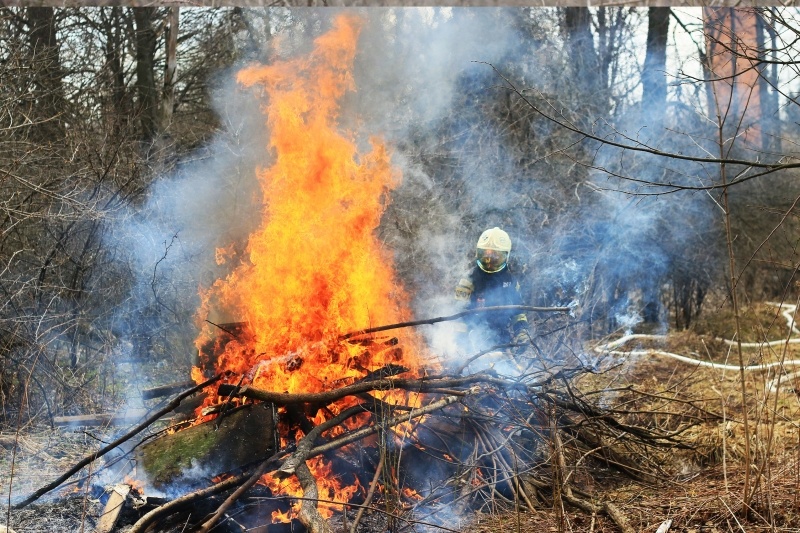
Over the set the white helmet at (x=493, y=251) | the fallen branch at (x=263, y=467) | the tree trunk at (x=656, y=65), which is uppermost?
the tree trunk at (x=656, y=65)

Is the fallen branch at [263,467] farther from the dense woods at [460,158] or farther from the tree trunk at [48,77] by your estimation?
the tree trunk at [48,77]

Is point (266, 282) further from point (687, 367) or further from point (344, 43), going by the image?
point (687, 367)

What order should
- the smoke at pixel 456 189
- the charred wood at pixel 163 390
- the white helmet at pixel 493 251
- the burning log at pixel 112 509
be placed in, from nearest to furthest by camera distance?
the burning log at pixel 112 509, the charred wood at pixel 163 390, the white helmet at pixel 493 251, the smoke at pixel 456 189

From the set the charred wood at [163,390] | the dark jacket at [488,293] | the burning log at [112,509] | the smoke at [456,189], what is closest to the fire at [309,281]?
the charred wood at [163,390]

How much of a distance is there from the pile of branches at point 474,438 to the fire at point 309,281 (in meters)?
0.30

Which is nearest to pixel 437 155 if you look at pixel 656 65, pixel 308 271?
pixel 656 65

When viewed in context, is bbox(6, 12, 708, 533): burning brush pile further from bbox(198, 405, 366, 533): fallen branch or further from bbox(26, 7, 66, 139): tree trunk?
bbox(26, 7, 66, 139): tree trunk

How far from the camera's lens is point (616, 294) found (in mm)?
13148

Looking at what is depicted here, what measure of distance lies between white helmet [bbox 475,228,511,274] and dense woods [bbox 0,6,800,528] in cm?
314

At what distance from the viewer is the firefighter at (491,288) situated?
8109mm

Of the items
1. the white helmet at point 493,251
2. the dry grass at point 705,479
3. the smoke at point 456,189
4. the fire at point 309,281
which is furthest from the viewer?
the smoke at point 456,189

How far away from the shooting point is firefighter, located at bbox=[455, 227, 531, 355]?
319 inches

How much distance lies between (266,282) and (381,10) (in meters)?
7.57

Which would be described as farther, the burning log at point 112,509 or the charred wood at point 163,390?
the charred wood at point 163,390
